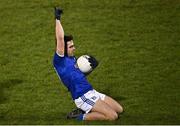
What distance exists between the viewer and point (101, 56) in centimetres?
1341

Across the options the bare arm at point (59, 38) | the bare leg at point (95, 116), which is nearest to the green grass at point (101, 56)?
the bare leg at point (95, 116)

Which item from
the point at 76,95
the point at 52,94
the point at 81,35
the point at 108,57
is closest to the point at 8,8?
the point at 81,35

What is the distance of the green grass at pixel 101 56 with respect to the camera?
1048 centimetres

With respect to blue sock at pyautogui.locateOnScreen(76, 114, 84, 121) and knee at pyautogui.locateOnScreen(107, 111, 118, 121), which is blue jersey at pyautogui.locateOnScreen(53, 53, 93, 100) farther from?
knee at pyautogui.locateOnScreen(107, 111, 118, 121)

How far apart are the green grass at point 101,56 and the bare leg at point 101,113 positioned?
11cm

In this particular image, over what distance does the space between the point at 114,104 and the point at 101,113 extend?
1.85 ft

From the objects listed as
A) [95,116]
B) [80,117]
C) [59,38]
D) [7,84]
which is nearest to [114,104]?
[95,116]

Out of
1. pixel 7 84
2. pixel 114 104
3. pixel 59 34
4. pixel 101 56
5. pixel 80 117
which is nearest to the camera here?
pixel 59 34

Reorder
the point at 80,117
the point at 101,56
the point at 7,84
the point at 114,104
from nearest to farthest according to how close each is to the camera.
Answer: the point at 80,117
the point at 114,104
the point at 7,84
the point at 101,56

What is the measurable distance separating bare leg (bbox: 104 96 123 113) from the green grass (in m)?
0.18

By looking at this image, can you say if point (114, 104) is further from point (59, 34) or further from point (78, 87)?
point (59, 34)

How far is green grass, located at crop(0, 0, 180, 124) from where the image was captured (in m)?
10.5

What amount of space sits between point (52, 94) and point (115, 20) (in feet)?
16.7

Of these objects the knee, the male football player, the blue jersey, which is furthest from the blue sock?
the knee
